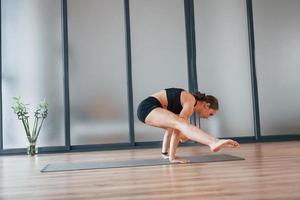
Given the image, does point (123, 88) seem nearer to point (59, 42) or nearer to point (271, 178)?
point (59, 42)

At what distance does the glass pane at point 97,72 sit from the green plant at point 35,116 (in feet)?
1.46

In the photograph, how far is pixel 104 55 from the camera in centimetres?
577

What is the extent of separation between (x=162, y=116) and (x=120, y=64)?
2851 millimetres

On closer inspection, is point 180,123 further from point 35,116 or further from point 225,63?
point 225,63

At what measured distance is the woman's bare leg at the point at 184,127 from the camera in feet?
8.59

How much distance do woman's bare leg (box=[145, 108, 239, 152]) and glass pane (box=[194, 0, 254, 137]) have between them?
2.84m

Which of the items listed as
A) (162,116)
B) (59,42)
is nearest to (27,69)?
(59,42)

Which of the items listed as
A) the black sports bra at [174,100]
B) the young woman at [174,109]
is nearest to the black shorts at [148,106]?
the young woman at [174,109]

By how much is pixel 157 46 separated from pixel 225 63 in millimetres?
1183

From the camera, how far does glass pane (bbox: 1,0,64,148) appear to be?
18.1ft

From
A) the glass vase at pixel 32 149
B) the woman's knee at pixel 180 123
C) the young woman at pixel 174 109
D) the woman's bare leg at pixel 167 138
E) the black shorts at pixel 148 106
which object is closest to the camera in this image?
the woman's knee at pixel 180 123

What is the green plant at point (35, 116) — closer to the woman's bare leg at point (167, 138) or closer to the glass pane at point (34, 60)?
the glass pane at point (34, 60)

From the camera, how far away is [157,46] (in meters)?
5.91

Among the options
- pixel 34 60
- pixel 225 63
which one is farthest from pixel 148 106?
pixel 225 63
